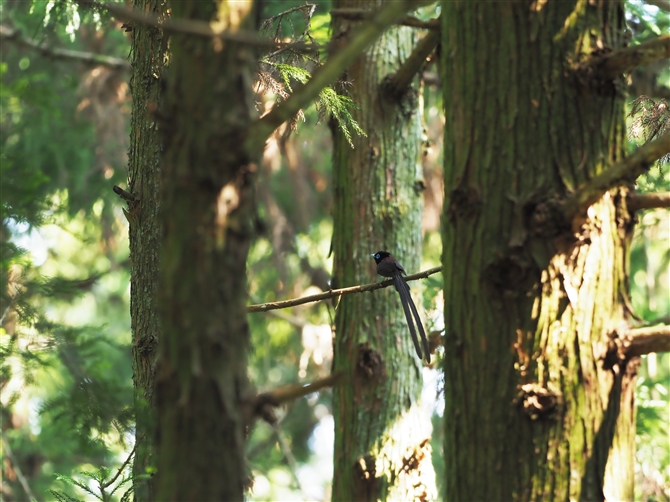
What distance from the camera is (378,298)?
497 centimetres

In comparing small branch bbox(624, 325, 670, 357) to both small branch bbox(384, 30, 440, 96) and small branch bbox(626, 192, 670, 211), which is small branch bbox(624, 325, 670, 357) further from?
small branch bbox(384, 30, 440, 96)

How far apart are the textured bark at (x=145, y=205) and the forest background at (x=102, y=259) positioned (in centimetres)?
29

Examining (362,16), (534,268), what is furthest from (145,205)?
(534,268)

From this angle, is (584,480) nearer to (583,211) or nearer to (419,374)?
(583,211)

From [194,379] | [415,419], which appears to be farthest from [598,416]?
[415,419]

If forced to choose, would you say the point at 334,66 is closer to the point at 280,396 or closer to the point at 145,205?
the point at 280,396

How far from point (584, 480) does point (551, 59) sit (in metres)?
1.31

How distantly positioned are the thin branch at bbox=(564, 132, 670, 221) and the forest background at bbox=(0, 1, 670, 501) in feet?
1.56

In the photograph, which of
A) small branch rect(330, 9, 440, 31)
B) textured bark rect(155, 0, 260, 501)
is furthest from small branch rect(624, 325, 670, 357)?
small branch rect(330, 9, 440, 31)

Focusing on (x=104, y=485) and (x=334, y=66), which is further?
(x=104, y=485)

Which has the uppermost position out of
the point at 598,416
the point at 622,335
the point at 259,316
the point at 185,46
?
the point at 259,316

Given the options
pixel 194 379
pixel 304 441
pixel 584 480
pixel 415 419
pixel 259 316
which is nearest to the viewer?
pixel 194 379

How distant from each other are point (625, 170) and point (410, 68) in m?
2.95

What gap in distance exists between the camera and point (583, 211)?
6.85ft
